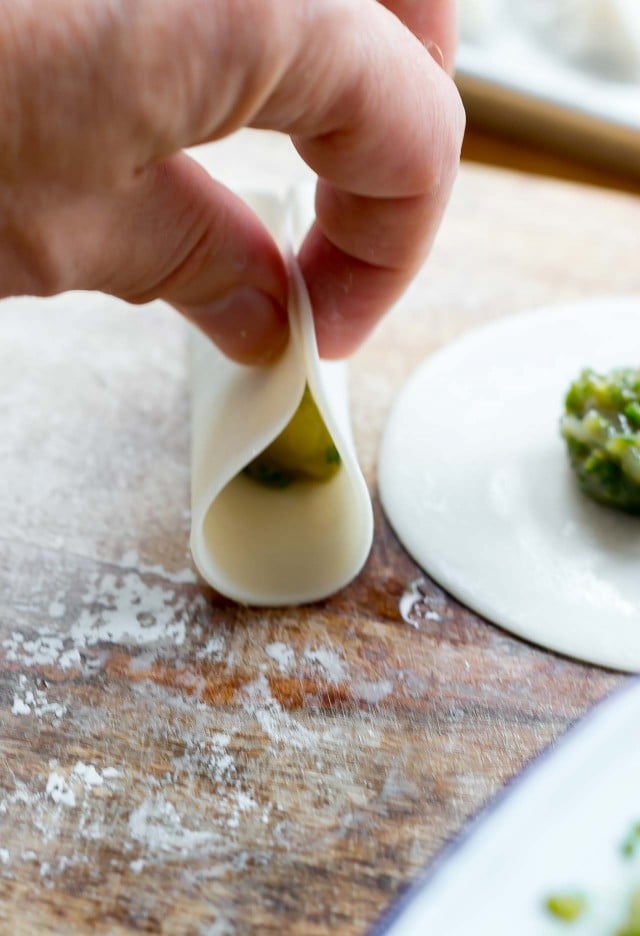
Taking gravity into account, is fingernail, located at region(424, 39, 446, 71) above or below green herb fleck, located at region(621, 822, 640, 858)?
above

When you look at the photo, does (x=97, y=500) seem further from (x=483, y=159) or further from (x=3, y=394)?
(x=483, y=159)

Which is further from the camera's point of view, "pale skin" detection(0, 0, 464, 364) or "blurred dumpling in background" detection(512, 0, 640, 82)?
"blurred dumpling in background" detection(512, 0, 640, 82)

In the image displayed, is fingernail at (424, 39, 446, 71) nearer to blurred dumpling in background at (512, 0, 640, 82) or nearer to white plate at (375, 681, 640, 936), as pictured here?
white plate at (375, 681, 640, 936)

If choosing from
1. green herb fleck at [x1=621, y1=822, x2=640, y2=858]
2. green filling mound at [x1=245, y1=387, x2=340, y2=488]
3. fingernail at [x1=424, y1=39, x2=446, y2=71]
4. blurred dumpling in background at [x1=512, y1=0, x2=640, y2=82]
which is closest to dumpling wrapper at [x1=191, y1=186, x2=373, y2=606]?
green filling mound at [x1=245, y1=387, x2=340, y2=488]

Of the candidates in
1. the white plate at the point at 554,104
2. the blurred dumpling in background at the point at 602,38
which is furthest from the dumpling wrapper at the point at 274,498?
the blurred dumpling in background at the point at 602,38

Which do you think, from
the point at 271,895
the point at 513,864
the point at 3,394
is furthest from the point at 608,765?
the point at 3,394

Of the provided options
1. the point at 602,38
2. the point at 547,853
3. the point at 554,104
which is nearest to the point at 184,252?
the point at 547,853

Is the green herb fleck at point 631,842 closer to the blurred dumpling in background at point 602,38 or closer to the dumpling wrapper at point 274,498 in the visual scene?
the dumpling wrapper at point 274,498
